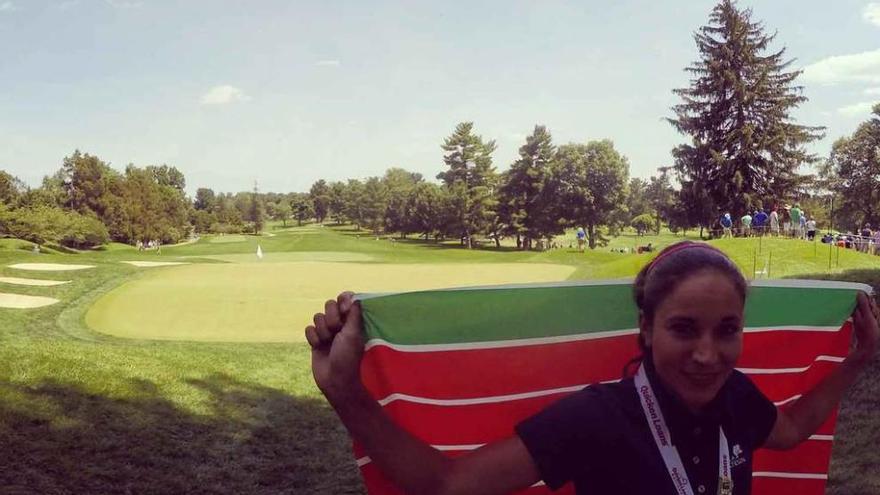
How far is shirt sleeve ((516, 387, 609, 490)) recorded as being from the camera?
180cm

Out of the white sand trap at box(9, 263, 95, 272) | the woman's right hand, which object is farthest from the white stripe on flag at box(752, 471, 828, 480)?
the white sand trap at box(9, 263, 95, 272)

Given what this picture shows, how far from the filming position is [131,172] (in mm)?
79375

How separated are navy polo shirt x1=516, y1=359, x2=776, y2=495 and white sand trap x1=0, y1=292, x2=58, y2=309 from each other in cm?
2021

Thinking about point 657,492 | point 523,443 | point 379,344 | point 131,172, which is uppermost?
point 131,172

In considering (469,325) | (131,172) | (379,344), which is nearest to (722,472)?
(469,325)

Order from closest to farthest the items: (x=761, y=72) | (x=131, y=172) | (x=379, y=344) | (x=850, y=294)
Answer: (x=379, y=344) → (x=850, y=294) → (x=761, y=72) → (x=131, y=172)

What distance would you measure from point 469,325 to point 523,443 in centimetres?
78

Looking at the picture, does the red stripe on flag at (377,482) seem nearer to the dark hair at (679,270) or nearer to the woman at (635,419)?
the woman at (635,419)

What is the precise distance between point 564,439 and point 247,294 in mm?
21790

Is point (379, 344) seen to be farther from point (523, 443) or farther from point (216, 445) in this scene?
point (216, 445)

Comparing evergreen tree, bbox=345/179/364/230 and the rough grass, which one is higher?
evergreen tree, bbox=345/179/364/230

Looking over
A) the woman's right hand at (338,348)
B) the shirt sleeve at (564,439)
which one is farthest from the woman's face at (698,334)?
the woman's right hand at (338,348)

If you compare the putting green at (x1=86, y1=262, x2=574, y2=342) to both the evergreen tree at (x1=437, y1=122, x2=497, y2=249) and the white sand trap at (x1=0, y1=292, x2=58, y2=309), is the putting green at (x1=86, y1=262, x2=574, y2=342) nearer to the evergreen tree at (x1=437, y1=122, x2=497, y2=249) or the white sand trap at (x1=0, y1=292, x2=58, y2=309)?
the white sand trap at (x1=0, y1=292, x2=58, y2=309)

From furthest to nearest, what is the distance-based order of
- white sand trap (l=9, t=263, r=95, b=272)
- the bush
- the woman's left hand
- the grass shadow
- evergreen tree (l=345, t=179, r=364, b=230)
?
evergreen tree (l=345, t=179, r=364, b=230) → the bush → white sand trap (l=9, t=263, r=95, b=272) → the grass shadow → the woman's left hand
